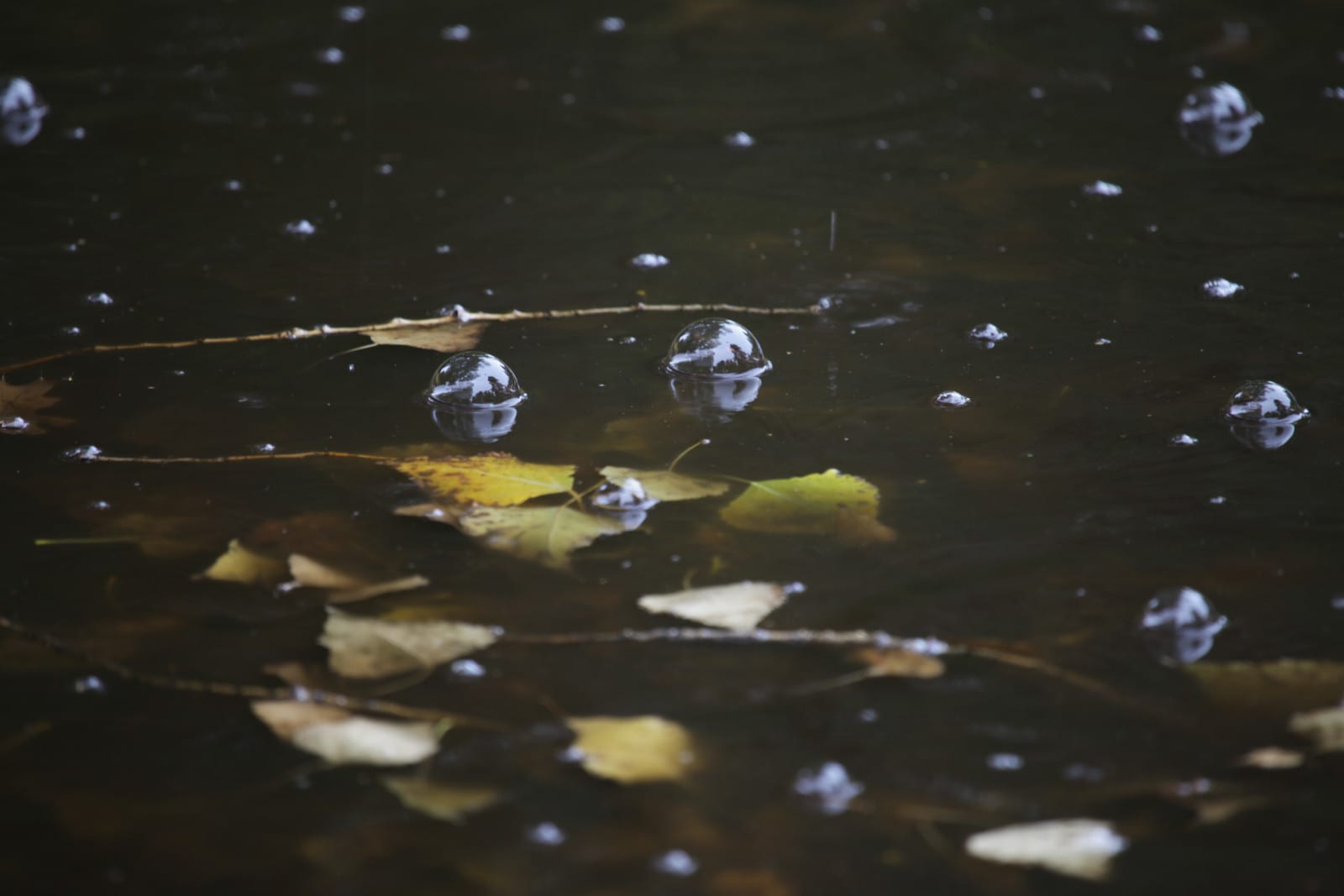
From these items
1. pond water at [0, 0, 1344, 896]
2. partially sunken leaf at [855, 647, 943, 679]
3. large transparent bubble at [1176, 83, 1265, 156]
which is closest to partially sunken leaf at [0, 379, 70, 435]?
pond water at [0, 0, 1344, 896]

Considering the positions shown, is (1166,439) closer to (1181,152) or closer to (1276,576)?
(1276,576)

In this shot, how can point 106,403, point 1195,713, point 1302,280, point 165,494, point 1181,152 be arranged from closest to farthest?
1. point 1195,713
2. point 165,494
3. point 106,403
4. point 1302,280
5. point 1181,152

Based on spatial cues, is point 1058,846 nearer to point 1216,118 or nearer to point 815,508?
point 815,508

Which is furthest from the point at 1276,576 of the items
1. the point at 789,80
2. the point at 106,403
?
the point at 789,80

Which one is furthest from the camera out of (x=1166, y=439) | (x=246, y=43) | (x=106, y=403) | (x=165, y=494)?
(x=246, y=43)

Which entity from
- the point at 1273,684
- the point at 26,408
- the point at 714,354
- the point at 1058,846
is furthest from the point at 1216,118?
the point at 26,408
